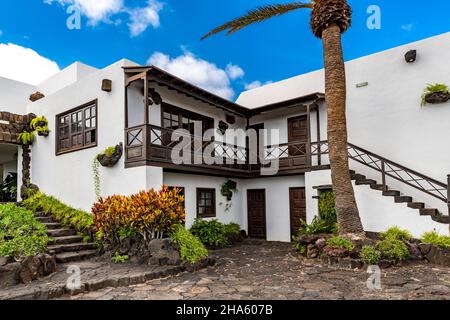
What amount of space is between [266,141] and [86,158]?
7.18 metres

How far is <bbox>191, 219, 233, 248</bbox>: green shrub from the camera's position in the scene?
10883 millimetres

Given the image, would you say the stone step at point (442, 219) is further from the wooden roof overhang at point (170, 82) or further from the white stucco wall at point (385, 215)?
the wooden roof overhang at point (170, 82)

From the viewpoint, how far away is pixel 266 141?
1389 centimetres

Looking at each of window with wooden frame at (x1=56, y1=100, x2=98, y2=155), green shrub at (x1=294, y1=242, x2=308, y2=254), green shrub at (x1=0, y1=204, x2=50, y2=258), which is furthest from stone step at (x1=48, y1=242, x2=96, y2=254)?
green shrub at (x1=294, y1=242, x2=308, y2=254)

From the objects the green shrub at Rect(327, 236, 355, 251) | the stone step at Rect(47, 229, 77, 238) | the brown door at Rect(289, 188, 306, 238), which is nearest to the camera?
the green shrub at Rect(327, 236, 355, 251)

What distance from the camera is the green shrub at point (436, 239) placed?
784cm

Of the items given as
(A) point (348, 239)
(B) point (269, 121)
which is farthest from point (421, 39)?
(A) point (348, 239)

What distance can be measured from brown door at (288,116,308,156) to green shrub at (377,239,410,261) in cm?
531

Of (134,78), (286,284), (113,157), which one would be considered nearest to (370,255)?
(286,284)

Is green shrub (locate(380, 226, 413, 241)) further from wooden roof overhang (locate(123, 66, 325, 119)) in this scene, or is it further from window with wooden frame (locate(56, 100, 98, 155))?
window with wooden frame (locate(56, 100, 98, 155))

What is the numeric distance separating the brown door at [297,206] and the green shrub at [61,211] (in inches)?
280

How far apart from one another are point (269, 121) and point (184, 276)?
336 inches

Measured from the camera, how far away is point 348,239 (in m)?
8.04

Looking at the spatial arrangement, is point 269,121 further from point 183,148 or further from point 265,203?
point 183,148
